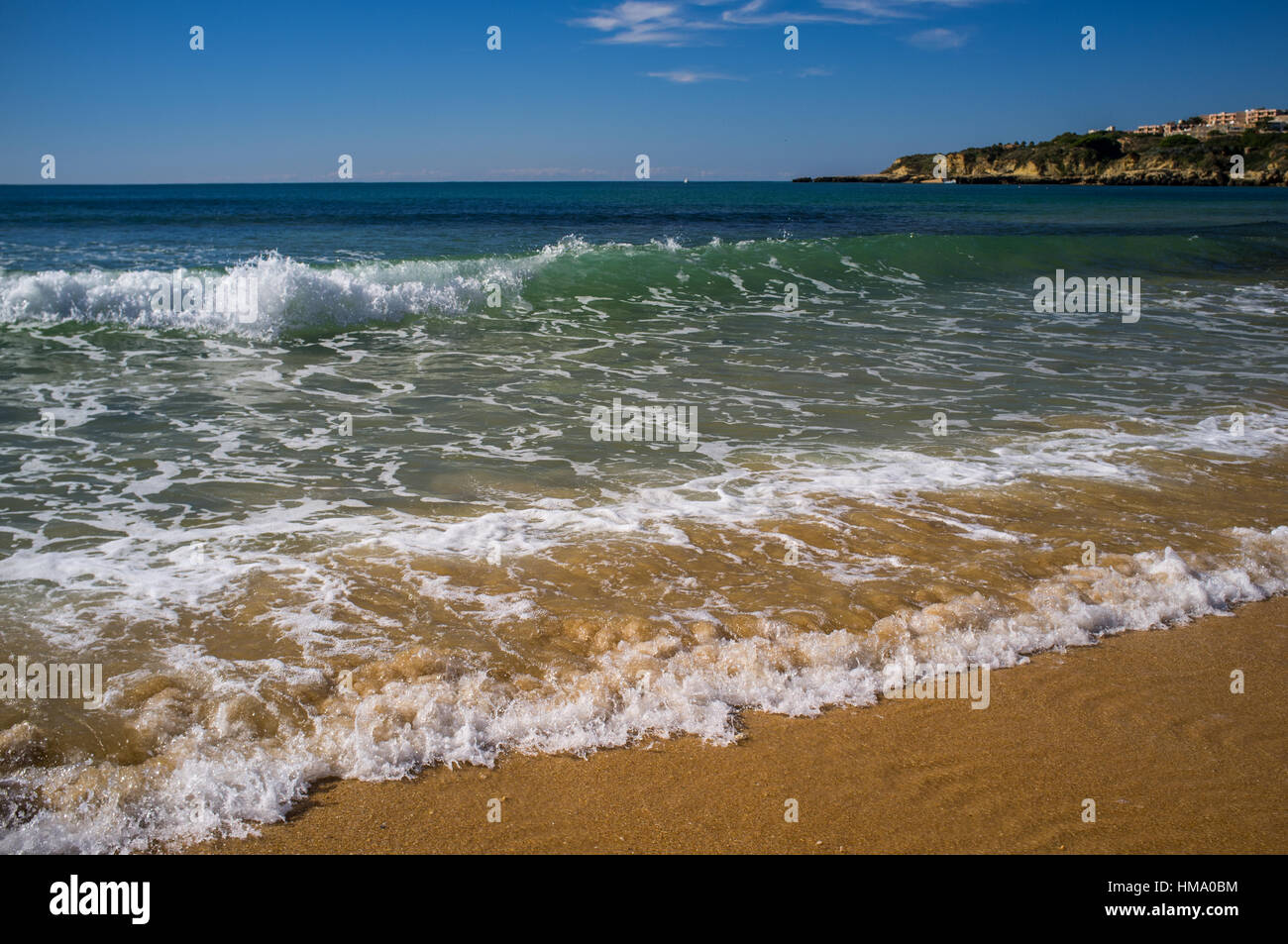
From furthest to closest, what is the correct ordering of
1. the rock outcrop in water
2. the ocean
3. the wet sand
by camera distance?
the rock outcrop in water
the ocean
the wet sand

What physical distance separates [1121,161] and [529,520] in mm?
135479

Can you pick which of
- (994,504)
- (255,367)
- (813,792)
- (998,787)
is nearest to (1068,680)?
(998,787)

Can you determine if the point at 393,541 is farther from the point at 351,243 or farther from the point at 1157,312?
the point at 351,243

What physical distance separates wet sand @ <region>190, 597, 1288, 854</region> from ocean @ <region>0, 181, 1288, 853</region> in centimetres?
20

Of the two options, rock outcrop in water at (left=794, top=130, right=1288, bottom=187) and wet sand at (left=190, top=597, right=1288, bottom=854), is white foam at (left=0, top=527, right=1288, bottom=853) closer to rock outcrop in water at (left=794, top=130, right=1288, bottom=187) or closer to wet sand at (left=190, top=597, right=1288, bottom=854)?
wet sand at (left=190, top=597, right=1288, bottom=854)

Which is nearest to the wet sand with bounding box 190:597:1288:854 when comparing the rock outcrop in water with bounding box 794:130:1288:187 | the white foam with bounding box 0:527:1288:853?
the white foam with bounding box 0:527:1288:853

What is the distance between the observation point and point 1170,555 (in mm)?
4953

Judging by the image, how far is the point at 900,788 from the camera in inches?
124

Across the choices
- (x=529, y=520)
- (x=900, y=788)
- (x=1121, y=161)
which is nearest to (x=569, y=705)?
(x=900, y=788)

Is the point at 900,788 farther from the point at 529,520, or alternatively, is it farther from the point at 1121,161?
the point at 1121,161

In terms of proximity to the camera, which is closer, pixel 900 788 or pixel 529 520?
pixel 900 788

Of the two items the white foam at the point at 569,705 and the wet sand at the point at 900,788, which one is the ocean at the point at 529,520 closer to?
the white foam at the point at 569,705

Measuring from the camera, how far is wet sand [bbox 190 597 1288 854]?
289 centimetres

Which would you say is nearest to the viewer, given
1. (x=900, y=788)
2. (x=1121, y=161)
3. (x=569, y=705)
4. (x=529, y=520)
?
(x=900, y=788)
